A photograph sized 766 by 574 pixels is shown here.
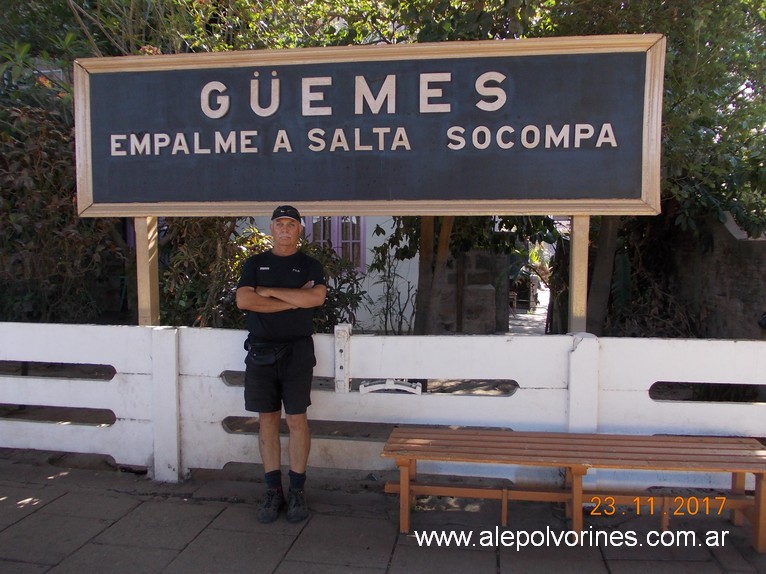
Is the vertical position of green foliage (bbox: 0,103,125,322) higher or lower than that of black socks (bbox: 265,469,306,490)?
higher

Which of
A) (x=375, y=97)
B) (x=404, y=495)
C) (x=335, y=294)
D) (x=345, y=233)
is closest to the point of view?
(x=404, y=495)

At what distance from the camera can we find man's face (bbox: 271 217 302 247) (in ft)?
12.4

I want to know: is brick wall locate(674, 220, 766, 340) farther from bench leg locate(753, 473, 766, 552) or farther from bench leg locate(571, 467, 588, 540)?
bench leg locate(571, 467, 588, 540)

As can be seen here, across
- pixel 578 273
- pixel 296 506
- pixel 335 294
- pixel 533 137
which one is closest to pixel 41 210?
pixel 335 294

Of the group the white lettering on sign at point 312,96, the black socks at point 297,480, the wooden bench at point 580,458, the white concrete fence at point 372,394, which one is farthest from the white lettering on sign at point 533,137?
the black socks at point 297,480

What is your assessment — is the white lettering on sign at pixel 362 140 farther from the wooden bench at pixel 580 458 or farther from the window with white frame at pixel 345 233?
the window with white frame at pixel 345 233

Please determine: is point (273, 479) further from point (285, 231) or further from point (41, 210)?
point (41, 210)

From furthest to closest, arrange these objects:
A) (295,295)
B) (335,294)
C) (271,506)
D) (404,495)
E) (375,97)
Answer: (335,294) < (375,97) < (271,506) < (295,295) < (404,495)

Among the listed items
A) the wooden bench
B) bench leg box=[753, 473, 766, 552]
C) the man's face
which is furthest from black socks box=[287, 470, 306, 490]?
bench leg box=[753, 473, 766, 552]

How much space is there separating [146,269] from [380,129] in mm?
2012

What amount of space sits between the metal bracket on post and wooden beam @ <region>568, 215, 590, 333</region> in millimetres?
1490

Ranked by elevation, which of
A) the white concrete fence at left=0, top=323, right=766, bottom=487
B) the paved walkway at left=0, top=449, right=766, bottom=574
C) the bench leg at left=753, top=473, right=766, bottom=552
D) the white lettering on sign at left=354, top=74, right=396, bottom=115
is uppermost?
the white lettering on sign at left=354, top=74, right=396, bottom=115

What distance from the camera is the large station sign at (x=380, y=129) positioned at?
3881 millimetres

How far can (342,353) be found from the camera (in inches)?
159
